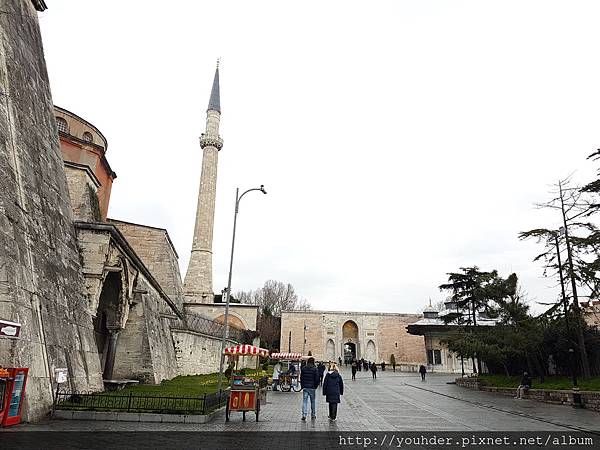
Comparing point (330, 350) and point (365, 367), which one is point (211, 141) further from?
point (330, 350)

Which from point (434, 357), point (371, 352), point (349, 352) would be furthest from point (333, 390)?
point (349, 352)

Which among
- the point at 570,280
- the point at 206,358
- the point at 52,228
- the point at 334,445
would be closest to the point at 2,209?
the point at 52,228

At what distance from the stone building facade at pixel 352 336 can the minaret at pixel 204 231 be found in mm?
19753

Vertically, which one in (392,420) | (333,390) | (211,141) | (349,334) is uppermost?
(211,141)

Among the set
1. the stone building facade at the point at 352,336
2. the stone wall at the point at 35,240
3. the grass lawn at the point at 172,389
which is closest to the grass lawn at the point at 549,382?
the grass lawn at the point at 172,389

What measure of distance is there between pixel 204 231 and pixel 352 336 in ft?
98.6

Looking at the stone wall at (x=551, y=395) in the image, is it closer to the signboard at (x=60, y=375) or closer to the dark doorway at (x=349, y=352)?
the signboard at (x=60, y=375)

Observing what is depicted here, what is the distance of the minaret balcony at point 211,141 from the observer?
5531 cm

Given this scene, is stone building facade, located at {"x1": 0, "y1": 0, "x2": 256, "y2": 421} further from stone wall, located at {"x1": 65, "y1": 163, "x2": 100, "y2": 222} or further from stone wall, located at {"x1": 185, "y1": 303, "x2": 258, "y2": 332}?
stone wall, located at {"x1": 185, "y1": 303, "x2": 258, "y2": 332}

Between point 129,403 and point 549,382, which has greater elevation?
point 549,382

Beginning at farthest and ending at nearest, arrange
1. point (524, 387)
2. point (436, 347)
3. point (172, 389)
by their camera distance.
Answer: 1. point (436, 347)
2. point (524, 387)
3. point (172, 389)

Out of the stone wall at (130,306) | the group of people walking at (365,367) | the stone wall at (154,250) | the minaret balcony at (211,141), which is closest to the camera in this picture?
the stone wall at (130,306)

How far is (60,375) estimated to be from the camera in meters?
10.2

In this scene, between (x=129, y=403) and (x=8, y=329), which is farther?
(x=129, y=403)
